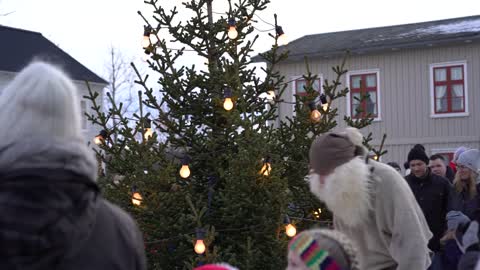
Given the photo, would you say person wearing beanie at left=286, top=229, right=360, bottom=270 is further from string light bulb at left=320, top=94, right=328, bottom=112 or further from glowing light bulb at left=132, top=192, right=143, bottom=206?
string light bulb at left=320, top=94, right=328, bottom=112

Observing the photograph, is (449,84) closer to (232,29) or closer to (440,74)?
(440,74)

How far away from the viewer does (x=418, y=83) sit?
28.0 meters

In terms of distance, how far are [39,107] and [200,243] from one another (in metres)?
3.98

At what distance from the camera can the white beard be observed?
15.2 ft

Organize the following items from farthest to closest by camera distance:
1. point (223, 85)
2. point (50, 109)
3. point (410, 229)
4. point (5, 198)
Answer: point (223, 85)
point (410, 229)
point (50, 109)
point (5, 198)

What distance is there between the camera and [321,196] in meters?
4.81

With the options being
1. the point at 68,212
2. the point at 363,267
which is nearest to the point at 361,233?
the point at 363,267

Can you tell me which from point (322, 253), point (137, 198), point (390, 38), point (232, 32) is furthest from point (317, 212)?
point (390, 38)

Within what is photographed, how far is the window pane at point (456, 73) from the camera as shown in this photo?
2737 cm

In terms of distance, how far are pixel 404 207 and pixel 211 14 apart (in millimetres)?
3769

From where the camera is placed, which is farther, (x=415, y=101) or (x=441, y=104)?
(x=415, y=101)

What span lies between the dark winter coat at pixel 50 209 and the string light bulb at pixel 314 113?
16.1 feet

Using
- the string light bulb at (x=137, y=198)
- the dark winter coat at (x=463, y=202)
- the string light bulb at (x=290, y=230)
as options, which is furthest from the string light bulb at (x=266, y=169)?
the dark winter coat at (x=463, y=202)

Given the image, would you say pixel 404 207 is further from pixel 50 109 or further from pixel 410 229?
Answer: pixel 50 109
